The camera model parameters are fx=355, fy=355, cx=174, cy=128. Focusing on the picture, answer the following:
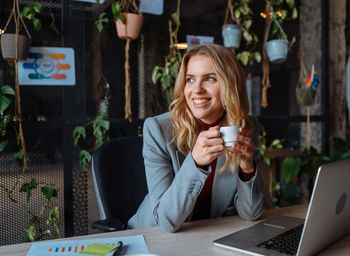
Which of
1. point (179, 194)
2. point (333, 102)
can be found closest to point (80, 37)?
point (179, 194)

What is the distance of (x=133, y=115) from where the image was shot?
8.11 feet

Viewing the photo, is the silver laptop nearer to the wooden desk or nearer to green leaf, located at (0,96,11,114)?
the wooden desk

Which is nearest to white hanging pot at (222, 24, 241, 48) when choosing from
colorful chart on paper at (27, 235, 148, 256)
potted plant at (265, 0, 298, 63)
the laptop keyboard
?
potted plant at (265, 0, 298, 63)

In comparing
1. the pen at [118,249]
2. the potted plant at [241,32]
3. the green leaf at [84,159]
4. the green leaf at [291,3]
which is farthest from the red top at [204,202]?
the green leaf at [291,3]

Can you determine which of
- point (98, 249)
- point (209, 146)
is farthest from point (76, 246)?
Answer: point (209, 146)

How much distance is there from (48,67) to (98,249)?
56.4 inches

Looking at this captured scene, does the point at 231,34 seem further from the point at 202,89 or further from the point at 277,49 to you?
the point at 202,89

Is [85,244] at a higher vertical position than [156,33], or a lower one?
lower

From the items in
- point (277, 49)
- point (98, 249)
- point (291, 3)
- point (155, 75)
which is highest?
point (291, 3)

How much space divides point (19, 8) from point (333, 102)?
272 cm

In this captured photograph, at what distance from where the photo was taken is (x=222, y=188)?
1491mm

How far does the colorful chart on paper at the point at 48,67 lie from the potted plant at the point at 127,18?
359 mm

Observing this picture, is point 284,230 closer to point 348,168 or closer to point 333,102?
point 348,168

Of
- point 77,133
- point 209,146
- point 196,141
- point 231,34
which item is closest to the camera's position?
point 209,146
